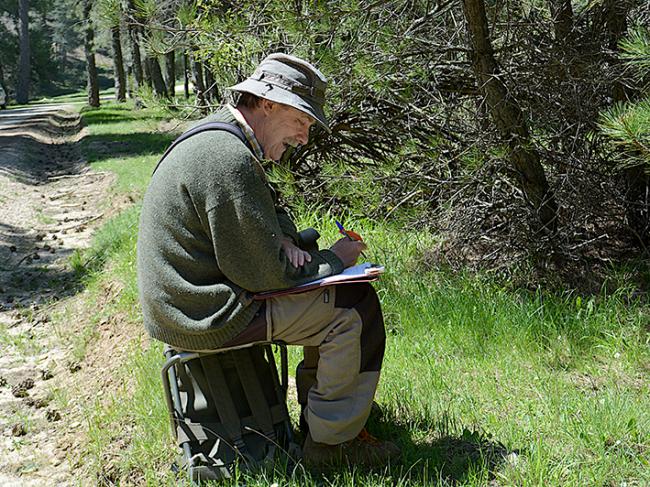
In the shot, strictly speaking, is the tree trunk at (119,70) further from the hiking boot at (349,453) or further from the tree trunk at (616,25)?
the hiking boot at (349,453)

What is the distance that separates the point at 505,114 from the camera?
560cm

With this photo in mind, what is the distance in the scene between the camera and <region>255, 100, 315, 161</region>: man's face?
3.28m


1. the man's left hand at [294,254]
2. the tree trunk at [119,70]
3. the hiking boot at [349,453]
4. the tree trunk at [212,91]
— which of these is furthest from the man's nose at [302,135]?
the tree trunk at [119,70]

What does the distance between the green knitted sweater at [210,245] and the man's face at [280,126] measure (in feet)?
0.55

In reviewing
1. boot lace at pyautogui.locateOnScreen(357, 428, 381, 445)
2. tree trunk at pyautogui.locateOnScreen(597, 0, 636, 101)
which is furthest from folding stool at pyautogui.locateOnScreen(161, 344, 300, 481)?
tree trunk at pyautogui.locateOnScreen(597, 0, 636, 101)

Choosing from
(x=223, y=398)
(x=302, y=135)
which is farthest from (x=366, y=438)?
(x=302, y=135)

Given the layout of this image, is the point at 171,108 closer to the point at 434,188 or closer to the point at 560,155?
the point at 434,188

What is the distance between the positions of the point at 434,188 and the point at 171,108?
2.26m

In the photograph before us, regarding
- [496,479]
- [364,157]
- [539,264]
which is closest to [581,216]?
[539,264]

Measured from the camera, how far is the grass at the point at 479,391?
11.0 ft

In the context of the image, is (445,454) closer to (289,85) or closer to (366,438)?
(366,438)

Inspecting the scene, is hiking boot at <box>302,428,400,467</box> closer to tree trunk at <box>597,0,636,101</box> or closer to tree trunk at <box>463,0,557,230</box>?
tree trunk at <box>463,0,557,230</box>

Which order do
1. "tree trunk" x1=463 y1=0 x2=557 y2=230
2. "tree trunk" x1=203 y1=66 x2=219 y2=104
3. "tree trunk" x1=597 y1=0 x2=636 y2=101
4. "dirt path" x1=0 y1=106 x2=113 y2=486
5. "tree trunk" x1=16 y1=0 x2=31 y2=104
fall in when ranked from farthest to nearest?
"tree trunk" x1=16 y1=0 x2=31 y2=104, "tree trunk" x1=203 y1=66 x2=219 y2=104, "tree trunk" x1=597 y1=0 x2=636 y2=101, "tree trunk" x1=463 y1=0 x2=557 y2=230, "dirt path" x1=0 y1=106 x2=113 y2=486

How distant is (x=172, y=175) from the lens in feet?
10.4
